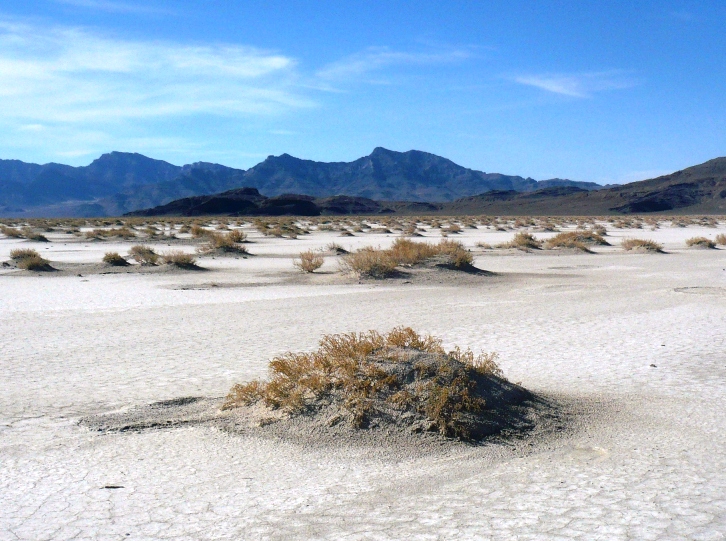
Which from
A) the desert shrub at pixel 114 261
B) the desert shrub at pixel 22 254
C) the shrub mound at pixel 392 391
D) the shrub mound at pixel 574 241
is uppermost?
the shrub mound at pixel 574 241

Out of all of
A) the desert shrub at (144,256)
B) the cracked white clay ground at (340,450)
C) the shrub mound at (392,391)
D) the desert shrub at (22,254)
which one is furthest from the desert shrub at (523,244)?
the shrub mound at (392,391)

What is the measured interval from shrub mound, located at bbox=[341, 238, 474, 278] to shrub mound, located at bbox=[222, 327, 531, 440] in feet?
42.0

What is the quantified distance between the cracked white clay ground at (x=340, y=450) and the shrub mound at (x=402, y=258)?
138 inches

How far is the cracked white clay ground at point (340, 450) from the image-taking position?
4.95 meters

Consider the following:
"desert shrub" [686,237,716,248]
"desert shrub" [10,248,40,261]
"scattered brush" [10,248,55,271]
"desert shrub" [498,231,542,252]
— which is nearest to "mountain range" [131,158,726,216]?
Answer: "desert shrub" [686,237,716,248]

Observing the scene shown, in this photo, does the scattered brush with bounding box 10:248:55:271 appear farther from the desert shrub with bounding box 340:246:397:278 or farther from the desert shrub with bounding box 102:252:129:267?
the desert shrub with bounding box 340:246:397:278

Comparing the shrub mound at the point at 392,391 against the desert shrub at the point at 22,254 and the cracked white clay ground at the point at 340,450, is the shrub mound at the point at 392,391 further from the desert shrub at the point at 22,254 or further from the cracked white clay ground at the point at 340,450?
the desert shrub at the point at 22,254

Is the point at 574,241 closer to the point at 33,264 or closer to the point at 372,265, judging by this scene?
the point at 372,265

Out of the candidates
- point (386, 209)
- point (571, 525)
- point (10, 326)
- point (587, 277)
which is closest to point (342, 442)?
point (571, 525)

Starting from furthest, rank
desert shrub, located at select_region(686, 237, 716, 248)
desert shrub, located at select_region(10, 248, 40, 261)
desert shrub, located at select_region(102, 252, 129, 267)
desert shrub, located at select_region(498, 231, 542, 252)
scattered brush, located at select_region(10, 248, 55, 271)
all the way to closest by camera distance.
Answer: desert shrub, located at select_region(686, 237, 716, 248)
desert shrub, located at select_region(498, 231, 542, 252)
desert shrub, located at select_region(102, 252, 129, 267)
desert shrub, located at select_region(10, 248, 40, 261)
scattered brush, located at select_region(10, 248, 55, 271)

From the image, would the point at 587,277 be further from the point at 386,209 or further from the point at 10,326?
the point at 386,209

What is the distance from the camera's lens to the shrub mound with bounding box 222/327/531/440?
669 centimetres

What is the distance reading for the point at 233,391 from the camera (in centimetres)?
806

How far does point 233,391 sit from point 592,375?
183 inches
